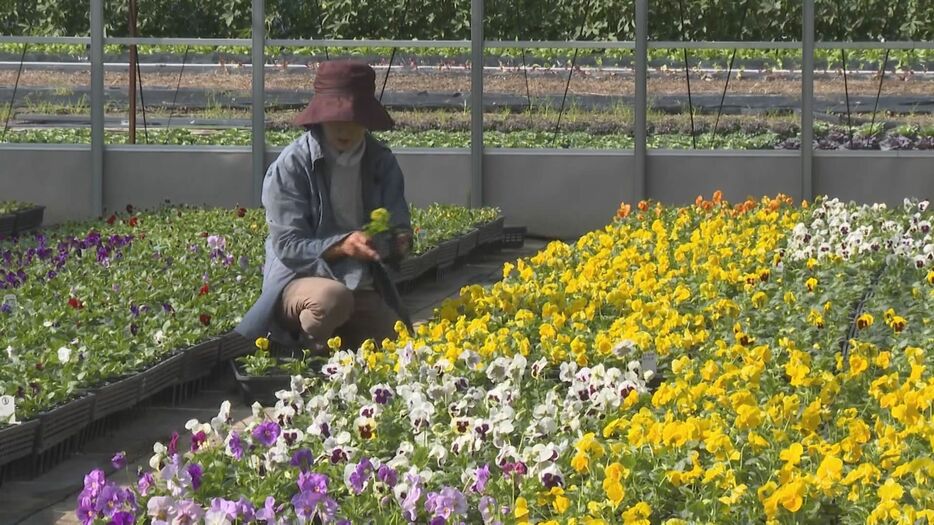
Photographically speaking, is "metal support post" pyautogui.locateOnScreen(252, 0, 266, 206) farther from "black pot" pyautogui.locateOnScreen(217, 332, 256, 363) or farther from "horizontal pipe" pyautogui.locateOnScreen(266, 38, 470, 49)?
"black pot" pyautogui.locateOnScreen(217, 332, 256, 363)

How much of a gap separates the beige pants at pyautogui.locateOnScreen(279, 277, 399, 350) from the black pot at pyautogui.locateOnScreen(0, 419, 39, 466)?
1.07 meters

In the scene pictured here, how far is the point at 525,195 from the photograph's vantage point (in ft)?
38.7

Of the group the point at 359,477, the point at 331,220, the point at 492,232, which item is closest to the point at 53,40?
the point at 492,232

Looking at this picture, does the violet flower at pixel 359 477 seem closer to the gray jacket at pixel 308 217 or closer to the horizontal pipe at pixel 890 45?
the gray jacket at pixel 308 217

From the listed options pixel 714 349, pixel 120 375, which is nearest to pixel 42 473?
pixel 120 375

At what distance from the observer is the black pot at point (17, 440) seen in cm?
473

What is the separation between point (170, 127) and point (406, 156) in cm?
162

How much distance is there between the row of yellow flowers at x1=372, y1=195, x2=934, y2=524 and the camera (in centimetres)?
343

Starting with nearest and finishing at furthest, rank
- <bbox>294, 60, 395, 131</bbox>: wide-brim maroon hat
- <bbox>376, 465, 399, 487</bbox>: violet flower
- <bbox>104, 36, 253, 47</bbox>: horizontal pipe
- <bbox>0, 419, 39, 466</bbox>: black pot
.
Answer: <bbox>376, 465, 399, 487</bbox>: violet flower
<bbox>0, 419, 39, 466</bbox>: black pot
<bbox>294, 60, 395, 131</bbox>: wide-brim maroon hat
<bbox>104, 36, 253, 47</bbox>: horizontal pipe

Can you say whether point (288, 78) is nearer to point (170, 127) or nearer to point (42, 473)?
point (170, 127)

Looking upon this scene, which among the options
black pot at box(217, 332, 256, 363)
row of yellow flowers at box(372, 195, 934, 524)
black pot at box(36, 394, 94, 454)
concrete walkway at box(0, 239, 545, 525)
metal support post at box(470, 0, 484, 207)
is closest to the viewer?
row of yellow flowers at box(372, 195, 934, 524)

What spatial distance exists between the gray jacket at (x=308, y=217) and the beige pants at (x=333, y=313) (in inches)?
1.7

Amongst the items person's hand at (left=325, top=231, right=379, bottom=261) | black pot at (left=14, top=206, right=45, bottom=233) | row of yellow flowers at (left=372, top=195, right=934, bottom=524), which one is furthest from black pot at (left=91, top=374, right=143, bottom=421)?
black pot at (left=14, top=206, right=45, bottom=233)

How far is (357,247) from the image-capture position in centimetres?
552
